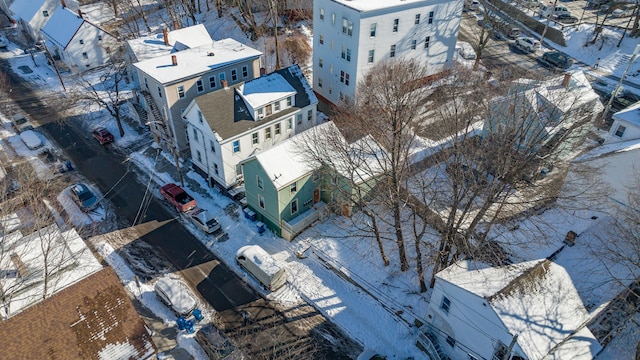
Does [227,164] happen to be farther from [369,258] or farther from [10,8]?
[10,8]

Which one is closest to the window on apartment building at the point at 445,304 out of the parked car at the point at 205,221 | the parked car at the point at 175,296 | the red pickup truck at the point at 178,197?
the parked car at the point at 175,296

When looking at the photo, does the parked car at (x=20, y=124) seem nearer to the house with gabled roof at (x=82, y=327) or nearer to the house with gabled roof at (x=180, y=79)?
the house with gabled roof at (x=180, y=79)

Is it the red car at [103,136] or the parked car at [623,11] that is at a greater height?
the parked car at [623,11]

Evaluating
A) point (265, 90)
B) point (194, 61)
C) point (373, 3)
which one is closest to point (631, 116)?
point (373, 3)

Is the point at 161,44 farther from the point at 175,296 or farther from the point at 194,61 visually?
the point at 175,296

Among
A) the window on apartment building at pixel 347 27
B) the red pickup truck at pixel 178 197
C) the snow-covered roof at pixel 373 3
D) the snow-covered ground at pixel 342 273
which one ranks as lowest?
the snow-covered ground at pixel 342 273

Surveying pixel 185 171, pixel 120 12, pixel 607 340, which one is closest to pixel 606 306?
pixel 607 340
